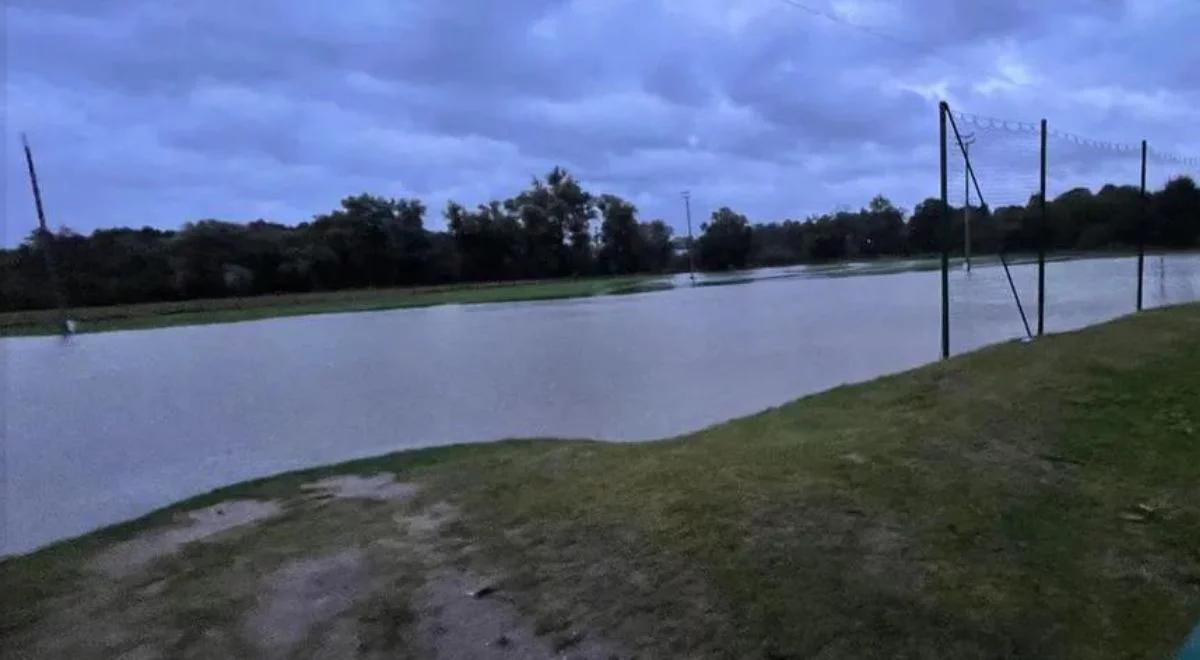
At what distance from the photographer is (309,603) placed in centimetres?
418

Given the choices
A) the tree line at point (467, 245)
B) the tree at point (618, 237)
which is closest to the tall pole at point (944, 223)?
the tree line at point (467, 245)

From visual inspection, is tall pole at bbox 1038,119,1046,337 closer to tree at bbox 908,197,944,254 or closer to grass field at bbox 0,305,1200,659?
grass field at bbox 0,305,1200,659

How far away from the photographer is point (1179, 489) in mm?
5363

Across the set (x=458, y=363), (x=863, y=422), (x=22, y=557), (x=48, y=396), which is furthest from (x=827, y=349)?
(x=48, y=396)

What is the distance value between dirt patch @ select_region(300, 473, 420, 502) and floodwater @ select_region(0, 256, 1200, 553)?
1297mm

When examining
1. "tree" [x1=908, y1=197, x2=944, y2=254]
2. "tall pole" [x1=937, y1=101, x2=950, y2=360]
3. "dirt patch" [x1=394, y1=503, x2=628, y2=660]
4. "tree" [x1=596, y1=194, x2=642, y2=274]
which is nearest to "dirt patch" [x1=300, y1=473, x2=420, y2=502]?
"dirt patch" [x1=394, y1=503, x2=628, y2=660]

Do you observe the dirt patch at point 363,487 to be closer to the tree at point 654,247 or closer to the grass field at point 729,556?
the grass field at point 729,556

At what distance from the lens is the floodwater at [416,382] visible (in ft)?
28.1

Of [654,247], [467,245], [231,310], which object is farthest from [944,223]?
[654,247]

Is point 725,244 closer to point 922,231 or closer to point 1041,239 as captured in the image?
→ point 922,231

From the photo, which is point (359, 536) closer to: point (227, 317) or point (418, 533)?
point (418, 533)

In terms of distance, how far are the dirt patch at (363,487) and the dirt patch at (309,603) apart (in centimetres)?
136

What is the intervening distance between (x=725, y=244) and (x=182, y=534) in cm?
7590

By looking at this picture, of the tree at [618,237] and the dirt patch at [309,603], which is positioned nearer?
the dirt patch at [309,603]
